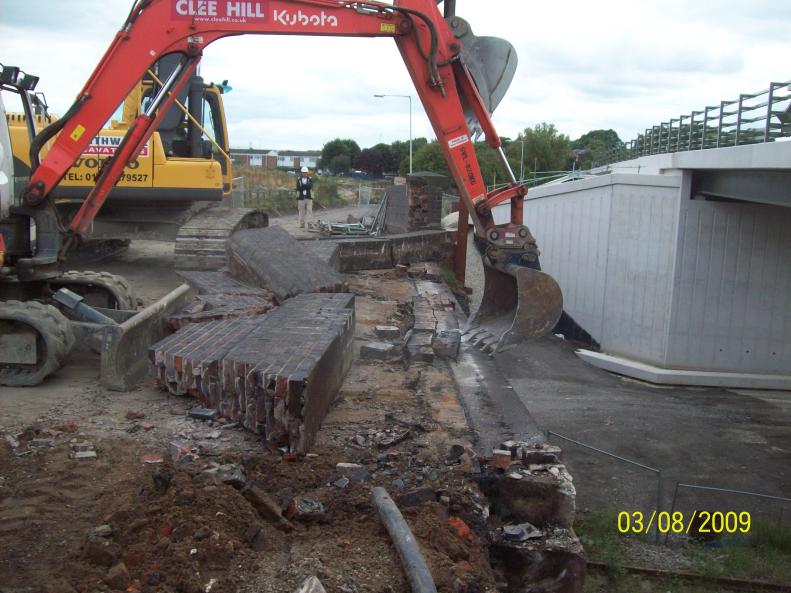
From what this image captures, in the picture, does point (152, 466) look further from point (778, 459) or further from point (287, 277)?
point (778, 459)

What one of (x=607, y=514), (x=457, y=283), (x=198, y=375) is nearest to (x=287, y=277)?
(x=198, y=375)

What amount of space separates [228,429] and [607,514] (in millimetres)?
4323

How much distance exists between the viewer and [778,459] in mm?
11289

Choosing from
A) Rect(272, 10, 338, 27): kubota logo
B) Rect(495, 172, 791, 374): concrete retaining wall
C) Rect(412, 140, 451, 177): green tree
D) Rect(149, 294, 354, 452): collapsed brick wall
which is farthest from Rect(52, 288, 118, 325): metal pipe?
Rect(412, 140, 451, 177): green tree

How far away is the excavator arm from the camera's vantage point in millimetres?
8188

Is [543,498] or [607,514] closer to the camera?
[543,498]

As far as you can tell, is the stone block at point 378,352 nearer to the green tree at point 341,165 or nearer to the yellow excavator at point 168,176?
the yellow excavator at point 168,176

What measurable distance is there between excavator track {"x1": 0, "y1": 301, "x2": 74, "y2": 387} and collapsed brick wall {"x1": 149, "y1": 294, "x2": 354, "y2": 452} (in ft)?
2.77

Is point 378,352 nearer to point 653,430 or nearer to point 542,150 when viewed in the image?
point 653,430

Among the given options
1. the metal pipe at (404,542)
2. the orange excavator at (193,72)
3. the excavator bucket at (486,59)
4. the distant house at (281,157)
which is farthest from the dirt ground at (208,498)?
the distant house at (281,157)

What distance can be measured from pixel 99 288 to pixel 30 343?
1.96 meters

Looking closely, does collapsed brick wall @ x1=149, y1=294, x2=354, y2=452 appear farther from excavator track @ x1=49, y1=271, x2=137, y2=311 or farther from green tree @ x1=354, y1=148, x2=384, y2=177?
green tree @ x1=354, y1=148, x2=384, y2=177

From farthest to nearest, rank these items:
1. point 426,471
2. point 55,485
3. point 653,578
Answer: point 653,578, point 426,471, point 55,485
